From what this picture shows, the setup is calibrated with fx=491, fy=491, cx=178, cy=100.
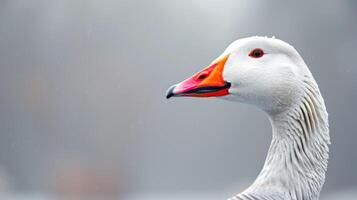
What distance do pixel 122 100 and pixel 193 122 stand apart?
0.25m

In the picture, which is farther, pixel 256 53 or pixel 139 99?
pixel 139 99

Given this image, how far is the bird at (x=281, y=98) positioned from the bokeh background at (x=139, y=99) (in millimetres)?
994

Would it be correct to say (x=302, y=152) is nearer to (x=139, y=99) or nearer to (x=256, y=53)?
(x=256, y=53)

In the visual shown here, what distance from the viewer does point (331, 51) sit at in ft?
5.32

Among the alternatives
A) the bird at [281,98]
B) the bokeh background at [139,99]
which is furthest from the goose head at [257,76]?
the bokeh background at [139,99]

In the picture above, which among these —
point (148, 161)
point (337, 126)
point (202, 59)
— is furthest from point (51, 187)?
point (337, 126)

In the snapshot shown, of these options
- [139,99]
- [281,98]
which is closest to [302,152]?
[281,98]

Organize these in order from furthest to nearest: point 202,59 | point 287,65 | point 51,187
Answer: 1. point 51,187
2. point 202,59
3. point 287,65

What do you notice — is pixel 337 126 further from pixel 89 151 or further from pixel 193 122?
pixel 89 151

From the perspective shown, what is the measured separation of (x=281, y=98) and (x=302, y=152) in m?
0.07

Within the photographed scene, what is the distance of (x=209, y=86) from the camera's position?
0.60m

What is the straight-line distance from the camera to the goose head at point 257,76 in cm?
59

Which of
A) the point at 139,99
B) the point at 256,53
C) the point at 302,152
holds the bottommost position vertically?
the point at 302,152

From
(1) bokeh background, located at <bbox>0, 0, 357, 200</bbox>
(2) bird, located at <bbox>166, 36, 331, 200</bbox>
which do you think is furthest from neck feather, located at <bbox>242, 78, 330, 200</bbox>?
(1) bokeh background, located at <bbox>0, 0, 357, 200</bbox>
